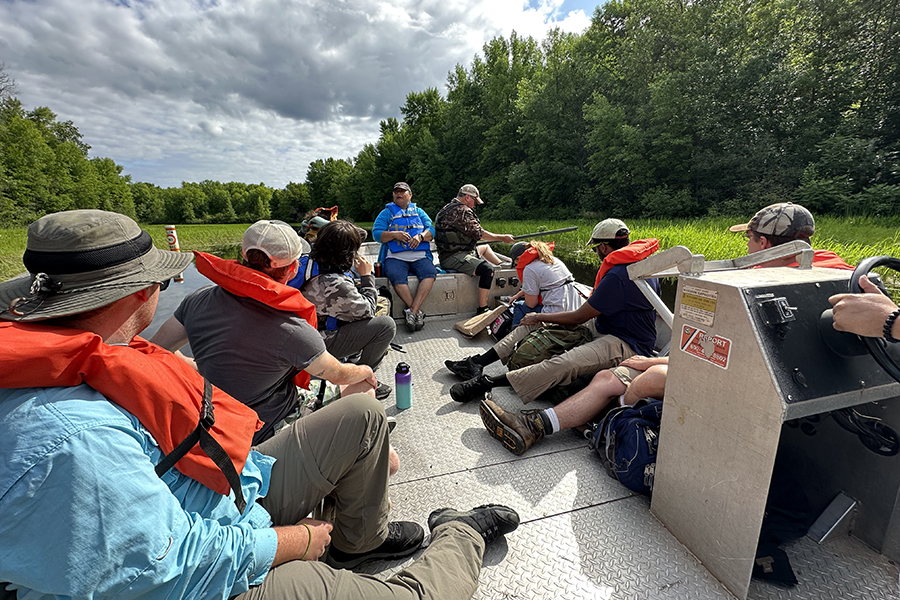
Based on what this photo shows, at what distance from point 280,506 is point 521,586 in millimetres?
979

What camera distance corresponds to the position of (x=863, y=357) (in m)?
1.43

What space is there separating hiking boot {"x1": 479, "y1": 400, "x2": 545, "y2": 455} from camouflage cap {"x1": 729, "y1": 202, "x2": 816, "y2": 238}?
1.84m

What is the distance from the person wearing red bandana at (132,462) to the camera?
75cm

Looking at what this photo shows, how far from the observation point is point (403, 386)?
9.49 ft

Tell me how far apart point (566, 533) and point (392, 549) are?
775 millimetres

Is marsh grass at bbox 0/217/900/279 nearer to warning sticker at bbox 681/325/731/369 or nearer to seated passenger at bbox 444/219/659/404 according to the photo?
seated passenger at bbox 444/219/659/404

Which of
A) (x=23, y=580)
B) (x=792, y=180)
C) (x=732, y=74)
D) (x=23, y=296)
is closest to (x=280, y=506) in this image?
(x=23, y=580)

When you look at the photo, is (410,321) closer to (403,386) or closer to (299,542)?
(403,386)

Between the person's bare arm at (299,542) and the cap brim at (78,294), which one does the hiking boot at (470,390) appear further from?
the cap brim at (78,294)

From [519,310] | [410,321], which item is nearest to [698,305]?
[519,310]

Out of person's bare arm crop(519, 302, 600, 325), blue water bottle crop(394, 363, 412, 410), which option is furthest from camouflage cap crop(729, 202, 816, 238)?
blue water bottle crop(394, 363, 412, 410)

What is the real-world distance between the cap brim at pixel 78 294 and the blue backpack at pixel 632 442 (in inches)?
80.5

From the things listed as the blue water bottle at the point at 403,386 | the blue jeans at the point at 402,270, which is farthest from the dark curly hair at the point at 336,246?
the blue jeans at the point at 402,270

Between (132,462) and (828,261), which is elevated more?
(828,261)
